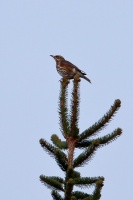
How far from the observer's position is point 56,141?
5.28 metres

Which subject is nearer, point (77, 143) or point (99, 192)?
point (99, 192)

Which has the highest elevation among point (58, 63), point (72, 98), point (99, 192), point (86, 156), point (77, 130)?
point (58, 63)

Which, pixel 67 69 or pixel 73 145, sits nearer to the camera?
pixel 73 145

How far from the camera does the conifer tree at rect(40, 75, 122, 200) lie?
15.5ft

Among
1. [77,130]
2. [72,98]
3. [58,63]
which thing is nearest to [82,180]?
[77,130]

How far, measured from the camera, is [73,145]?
202 inches

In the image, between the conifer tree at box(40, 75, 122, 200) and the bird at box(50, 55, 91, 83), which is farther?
the bird at box(50, 55, 91, 83)

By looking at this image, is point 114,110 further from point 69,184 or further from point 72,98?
point 69,184

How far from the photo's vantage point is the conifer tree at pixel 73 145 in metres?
4.72

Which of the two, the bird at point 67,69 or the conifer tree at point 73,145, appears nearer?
the conifer tree at point 73,145

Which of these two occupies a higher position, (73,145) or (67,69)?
(67,69)

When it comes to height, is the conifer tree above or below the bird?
below

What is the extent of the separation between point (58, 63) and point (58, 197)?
6.93 meters

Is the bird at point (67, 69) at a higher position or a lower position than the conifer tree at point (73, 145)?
higher
